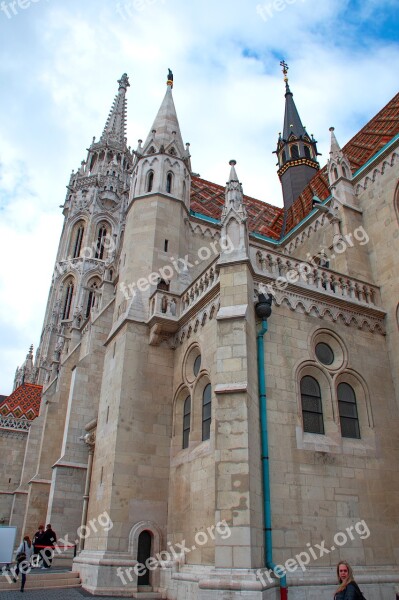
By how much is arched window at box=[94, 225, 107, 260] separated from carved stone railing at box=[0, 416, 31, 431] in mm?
23308

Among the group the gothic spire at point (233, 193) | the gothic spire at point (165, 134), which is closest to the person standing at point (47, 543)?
the gothic spire at point (233, 193)

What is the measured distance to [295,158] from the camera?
28344 millimetres

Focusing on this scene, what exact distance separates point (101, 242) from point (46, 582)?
139ft

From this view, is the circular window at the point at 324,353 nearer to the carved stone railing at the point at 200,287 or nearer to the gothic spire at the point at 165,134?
the carved stone railing at the point at 200,287

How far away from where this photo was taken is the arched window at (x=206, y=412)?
10781 millimetres

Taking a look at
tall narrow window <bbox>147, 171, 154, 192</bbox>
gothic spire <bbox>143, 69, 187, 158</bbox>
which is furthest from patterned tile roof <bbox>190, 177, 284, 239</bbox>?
gothic spire <bbox>143, 69, 187, 158</bbox>

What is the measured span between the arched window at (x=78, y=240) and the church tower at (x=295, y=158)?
27.6 metres

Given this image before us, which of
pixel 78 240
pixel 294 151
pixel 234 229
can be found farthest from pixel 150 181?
pixel 78 240

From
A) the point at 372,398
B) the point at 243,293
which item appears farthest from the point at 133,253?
the point at 372,398

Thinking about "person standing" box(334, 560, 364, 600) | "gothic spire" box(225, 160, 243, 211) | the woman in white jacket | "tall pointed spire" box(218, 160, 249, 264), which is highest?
"gothic spire" box(225, 160, 243, 211)

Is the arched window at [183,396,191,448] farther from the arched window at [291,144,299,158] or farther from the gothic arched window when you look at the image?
the gothic arched window

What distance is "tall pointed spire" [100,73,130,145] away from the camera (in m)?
61.8

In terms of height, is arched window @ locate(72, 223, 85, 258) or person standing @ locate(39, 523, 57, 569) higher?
arched window @ locate(72, 223, 85, 258)

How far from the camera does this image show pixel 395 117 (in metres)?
17.2
